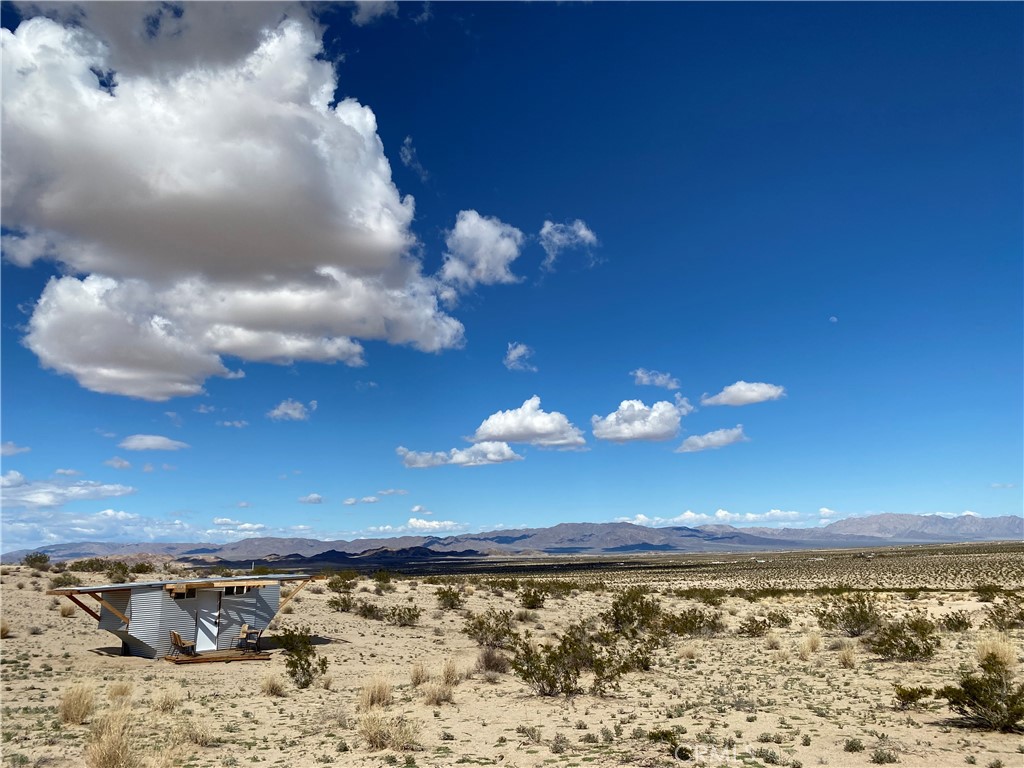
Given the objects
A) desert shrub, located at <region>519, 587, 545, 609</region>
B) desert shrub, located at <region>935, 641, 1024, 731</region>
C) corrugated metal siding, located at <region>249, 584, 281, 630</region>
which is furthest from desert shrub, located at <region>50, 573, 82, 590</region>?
desert shrub, located at <region>935, 641, 1024, 731</region>

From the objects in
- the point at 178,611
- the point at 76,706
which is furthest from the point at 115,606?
the point at 76,706

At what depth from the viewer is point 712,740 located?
35.2ft

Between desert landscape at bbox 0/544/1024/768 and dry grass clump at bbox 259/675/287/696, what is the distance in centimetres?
4

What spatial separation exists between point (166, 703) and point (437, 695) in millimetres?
5773

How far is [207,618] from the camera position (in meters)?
22.0

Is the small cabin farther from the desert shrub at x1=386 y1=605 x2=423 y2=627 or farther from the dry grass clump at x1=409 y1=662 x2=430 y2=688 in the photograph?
the dry grass clump at x1=409 y1=662 x2=430 y2=688

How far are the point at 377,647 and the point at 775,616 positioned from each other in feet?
61.6

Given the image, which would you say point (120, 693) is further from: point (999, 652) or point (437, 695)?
point (999, 652)

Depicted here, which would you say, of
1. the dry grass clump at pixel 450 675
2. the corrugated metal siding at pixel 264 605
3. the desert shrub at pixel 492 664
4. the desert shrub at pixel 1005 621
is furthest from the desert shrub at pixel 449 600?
the desert shrub at pixel 1005 621

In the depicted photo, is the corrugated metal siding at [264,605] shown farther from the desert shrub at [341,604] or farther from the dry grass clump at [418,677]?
the desert shrub at [341,604]

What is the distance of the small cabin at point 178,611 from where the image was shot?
20859 millimetres

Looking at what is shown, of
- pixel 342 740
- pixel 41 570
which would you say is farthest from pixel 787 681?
pixel 41 570

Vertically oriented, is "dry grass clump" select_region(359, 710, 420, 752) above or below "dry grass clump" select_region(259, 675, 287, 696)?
above

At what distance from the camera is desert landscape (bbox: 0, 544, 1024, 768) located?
10.3 metres
